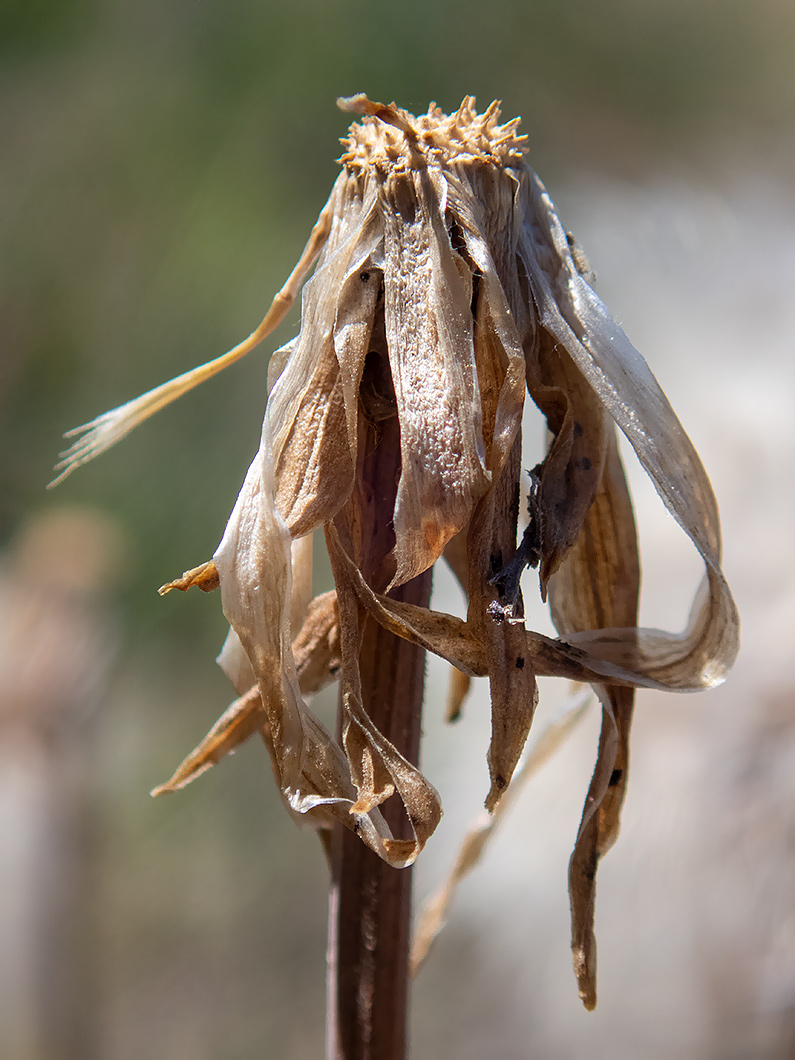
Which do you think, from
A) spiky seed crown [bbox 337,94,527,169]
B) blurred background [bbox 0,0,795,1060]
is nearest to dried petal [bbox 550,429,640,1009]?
spiky seed crown [bbox 337,94,527,169]

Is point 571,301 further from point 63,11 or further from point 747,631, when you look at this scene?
point 63,11

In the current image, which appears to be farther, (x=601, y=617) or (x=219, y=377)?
(x=219, y=377)

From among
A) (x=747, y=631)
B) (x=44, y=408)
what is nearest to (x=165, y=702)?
(x=44, y=408)

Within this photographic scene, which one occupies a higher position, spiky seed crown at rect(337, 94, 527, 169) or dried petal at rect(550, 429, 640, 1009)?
spiky seed crown at rect(337, 94, 527, 169)

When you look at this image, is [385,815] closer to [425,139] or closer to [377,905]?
[377,905]

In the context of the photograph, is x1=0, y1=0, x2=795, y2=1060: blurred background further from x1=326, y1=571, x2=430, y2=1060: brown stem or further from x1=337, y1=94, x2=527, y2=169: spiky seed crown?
x1=337, y1=94, x2=527, y2=169: spiky seed crown

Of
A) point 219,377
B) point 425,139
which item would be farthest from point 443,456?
point 219,377

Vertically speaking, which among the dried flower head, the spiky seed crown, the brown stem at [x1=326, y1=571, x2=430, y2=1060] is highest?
the spiky seed crown
